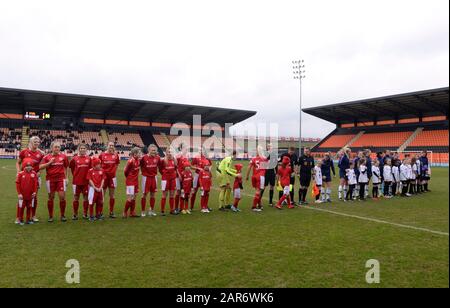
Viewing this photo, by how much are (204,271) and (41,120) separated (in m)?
54.3

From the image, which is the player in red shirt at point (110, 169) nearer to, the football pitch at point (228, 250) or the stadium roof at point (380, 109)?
the football pitch at point (228, 250)

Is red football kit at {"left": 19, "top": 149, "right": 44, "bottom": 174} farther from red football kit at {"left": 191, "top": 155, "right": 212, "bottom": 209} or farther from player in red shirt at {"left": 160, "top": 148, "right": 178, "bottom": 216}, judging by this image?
red football kit at {"left": 191, "top": 155, "right": 212, "bottom": 209}

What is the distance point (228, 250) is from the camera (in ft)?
20.0

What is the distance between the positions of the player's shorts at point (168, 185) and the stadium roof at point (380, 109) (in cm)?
3897

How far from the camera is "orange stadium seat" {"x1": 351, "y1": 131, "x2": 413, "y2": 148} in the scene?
1967 inches

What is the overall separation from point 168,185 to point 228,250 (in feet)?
14.3

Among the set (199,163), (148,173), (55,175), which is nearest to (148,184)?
(148,173)

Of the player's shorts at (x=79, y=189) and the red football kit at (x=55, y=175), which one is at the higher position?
the red football kit at (x=55, y=175)

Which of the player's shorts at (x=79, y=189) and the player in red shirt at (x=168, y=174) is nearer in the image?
the player's shorts at (x=79, y=189)

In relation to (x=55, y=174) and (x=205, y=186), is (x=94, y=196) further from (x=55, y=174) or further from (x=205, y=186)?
(x=205, y=186)

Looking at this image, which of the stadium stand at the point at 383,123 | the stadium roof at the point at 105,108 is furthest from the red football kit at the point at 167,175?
the stadium roof at the point at 105,108

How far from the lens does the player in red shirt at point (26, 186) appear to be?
819 cm

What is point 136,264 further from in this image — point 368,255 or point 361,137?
point 361,137
